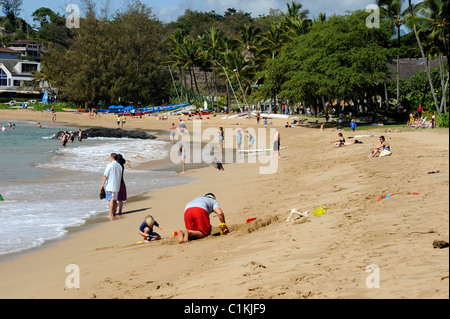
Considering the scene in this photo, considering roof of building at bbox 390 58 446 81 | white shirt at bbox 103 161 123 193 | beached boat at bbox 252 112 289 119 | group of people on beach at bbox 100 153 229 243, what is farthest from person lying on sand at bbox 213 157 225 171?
roof of building at bbox 390 58 446 81

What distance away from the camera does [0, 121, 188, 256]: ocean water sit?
10.5m

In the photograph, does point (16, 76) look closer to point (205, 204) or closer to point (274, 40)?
point (274, 40)

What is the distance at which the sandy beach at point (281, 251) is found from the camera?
4902mm

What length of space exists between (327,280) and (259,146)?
27978mm

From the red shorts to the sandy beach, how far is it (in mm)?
243

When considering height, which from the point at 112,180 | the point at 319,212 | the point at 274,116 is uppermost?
the point at 274,116

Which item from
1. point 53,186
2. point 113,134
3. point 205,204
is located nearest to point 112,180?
point 205,204

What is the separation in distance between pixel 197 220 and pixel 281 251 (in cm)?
251

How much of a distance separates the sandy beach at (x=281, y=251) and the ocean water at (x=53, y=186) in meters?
0.81

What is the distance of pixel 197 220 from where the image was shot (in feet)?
28.6

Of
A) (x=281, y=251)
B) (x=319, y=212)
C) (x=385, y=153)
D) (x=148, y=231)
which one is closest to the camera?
(x=281, y=251)
